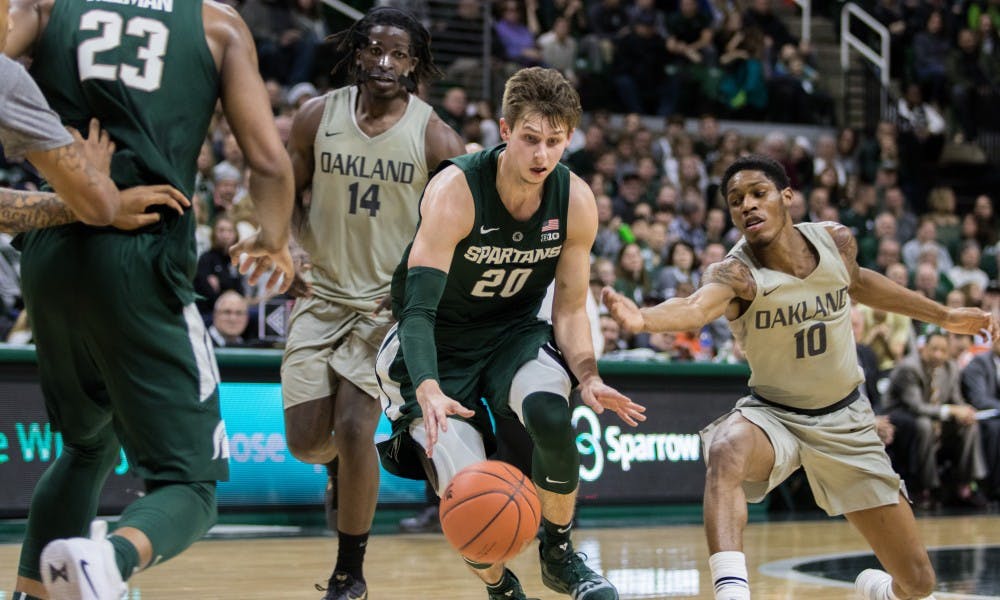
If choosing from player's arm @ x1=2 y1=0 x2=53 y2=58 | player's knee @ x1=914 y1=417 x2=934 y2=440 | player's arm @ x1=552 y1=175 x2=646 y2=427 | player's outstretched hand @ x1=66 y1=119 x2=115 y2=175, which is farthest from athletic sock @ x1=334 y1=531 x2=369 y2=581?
player's knee @ x1=914 y1=417 x2=934 y2=440

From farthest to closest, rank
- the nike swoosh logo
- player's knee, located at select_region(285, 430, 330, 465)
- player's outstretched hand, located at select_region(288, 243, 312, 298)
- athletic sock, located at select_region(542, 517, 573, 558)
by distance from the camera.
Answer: player's outstretched hand, located at select_region(288, 243, 312, 298) → player's knee, located at select_region(285, 430, 330, 465) → athletic sock, located at select_region(542, 517, 573, 558) → the nike swoosh logo

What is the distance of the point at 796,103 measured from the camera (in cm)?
1864

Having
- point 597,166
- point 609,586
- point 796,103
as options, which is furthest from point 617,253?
point 609,586

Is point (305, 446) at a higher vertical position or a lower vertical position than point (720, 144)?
lower

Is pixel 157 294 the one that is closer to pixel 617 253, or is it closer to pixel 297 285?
pixel 297 285

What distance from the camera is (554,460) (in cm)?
482

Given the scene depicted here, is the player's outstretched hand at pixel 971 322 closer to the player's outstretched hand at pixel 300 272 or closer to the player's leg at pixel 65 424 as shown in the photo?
the player's outstretched hand at pixel 300 272

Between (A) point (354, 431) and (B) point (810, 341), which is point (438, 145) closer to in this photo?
(A) point (354, 431)

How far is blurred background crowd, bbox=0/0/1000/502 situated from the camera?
11.8 meters

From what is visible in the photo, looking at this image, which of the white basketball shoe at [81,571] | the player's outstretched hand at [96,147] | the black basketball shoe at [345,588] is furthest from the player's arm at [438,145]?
the white basketball shoe at [81,571]

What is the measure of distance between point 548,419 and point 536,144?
94 centimetres

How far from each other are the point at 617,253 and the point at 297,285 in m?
7.52

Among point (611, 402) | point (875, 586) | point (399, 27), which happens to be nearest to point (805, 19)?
point (399, 27)

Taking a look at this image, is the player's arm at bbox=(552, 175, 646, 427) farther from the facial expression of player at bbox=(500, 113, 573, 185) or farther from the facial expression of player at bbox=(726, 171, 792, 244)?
the facial expression of player at bbox=(726, 171, 792, 244)
